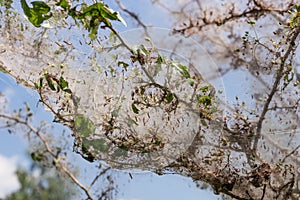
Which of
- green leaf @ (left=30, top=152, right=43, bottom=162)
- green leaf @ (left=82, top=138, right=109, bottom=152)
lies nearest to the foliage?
green leaf @ (left=30, top=152, right=43, bottom=162)

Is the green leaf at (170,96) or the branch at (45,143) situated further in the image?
the branch at (45,143)

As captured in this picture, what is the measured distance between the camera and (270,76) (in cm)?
58

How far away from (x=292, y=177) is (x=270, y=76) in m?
0.14

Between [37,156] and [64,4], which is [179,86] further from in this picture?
[37,156]

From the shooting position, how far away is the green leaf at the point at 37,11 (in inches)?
18.3

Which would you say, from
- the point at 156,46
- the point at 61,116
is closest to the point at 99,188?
the point at 61,116

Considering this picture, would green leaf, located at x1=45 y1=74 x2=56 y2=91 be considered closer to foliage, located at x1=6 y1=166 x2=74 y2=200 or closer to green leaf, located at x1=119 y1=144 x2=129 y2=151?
green leaf, located at x1=119 y1=144 x2=129 y2=151

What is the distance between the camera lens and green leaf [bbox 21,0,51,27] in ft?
1.52

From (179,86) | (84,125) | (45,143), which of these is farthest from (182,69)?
(45,143)

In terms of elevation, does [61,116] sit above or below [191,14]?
below

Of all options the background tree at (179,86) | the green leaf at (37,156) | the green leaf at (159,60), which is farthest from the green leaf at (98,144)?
the green leaf at (37,156)

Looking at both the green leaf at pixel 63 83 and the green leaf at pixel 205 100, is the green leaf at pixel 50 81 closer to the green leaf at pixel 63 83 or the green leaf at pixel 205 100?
the green leaf at pixel 63 83

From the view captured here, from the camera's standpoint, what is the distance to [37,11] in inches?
18.6

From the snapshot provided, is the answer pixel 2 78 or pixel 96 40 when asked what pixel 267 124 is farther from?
pixel 2 78
